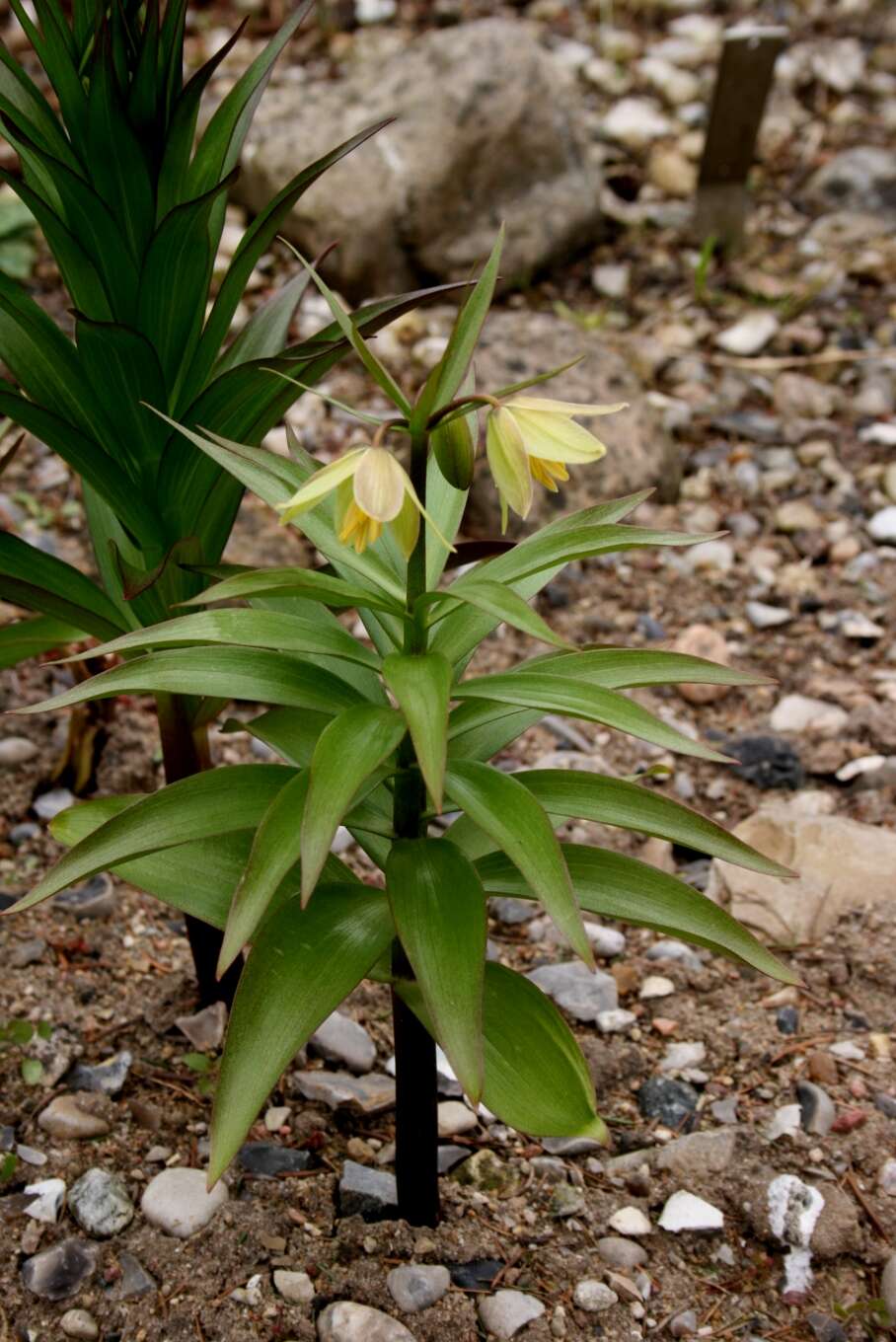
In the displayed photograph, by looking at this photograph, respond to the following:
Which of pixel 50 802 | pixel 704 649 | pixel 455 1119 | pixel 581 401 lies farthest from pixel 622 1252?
pixel 581 401

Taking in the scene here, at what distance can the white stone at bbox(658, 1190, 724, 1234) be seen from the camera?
1725mm

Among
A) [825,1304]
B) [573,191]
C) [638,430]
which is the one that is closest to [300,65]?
[573,191]

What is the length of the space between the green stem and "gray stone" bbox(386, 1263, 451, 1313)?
2.8 inches

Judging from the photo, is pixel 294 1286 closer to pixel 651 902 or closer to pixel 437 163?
pixel 651 902

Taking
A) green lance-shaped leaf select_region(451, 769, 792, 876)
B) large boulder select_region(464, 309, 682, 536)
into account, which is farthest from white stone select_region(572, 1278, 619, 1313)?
large boulder select_region(464, 309, 682, 536)

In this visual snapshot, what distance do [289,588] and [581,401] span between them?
233cm

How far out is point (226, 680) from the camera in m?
1.30

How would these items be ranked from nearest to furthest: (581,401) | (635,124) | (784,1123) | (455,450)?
(455,450), (784,1123), (581,401), (635,124)

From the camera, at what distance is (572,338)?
365 cm

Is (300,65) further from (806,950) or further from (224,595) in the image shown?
(224,595)

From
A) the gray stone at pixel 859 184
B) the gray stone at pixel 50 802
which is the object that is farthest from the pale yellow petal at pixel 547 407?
the gray stone at pixel 859 184

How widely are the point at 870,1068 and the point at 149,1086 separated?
105cm

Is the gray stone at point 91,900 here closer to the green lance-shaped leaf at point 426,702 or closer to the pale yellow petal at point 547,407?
the green lance-shaped leaf at point 426,702

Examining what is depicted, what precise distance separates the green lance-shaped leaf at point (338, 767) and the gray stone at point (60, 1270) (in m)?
0.83
